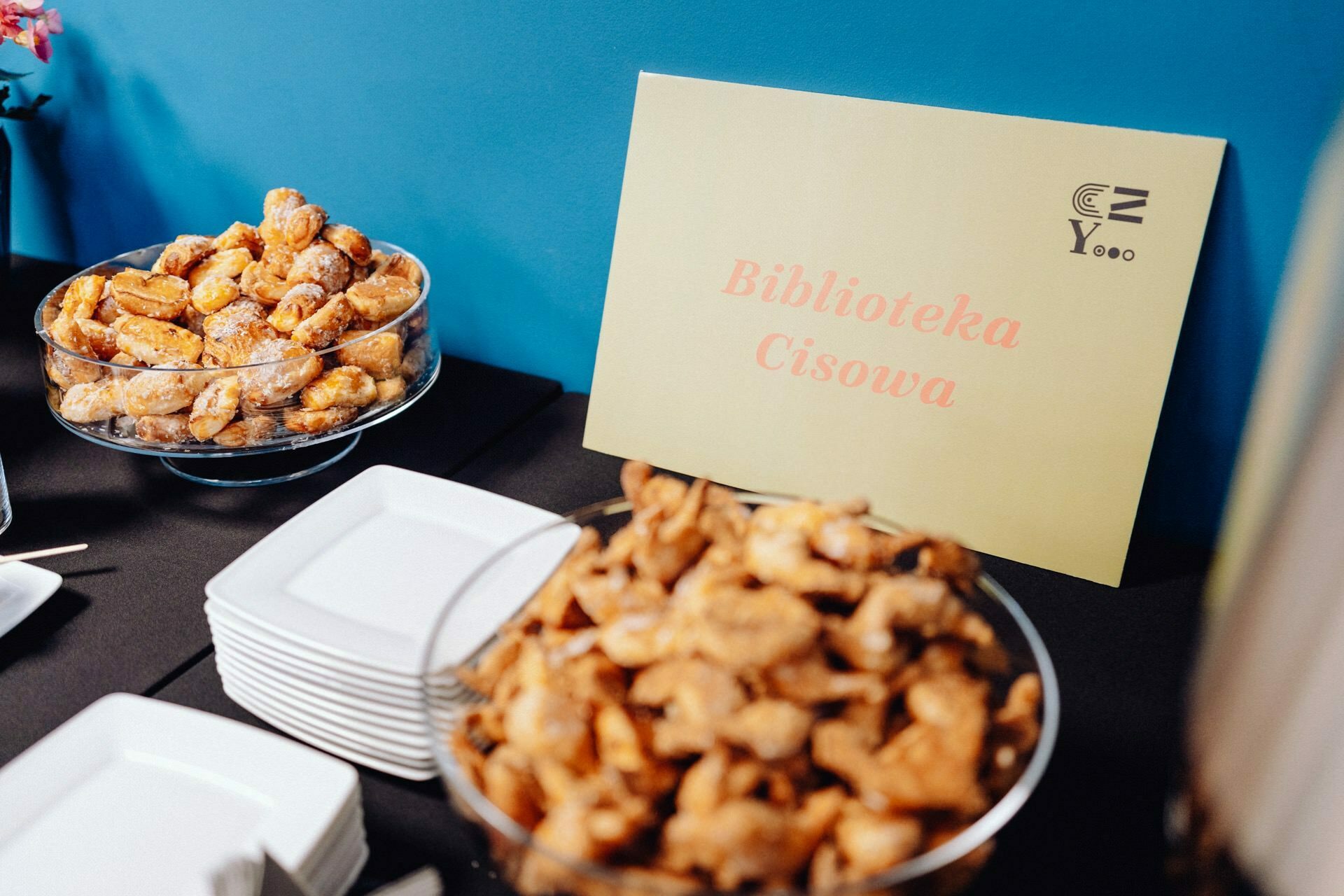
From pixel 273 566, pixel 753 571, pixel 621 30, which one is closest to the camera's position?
pixel 753 571

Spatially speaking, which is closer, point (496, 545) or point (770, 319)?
point (496, 545)

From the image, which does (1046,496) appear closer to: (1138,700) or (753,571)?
(1138,700)

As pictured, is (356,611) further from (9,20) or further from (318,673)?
(9,20)

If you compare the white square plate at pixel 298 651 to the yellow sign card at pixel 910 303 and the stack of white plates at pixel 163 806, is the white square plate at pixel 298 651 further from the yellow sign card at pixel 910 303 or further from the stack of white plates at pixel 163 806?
the yellow sign card at pixel 910 303

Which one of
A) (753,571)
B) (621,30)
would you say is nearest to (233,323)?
(621,30)

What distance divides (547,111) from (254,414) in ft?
1.49

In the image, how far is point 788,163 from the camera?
3.05 ft

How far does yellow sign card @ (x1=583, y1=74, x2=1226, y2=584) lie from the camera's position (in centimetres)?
83

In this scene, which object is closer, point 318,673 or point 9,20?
point 318,673

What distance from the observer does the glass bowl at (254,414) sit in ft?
3.06

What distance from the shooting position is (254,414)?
94cm

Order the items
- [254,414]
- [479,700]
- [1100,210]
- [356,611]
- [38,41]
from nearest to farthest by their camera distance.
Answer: [479,700] < [356,611] < [1100,210] < [254,414] < [38,41]

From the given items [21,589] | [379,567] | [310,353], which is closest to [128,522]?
[21,589]

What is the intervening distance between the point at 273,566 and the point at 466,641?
9.1 inches
